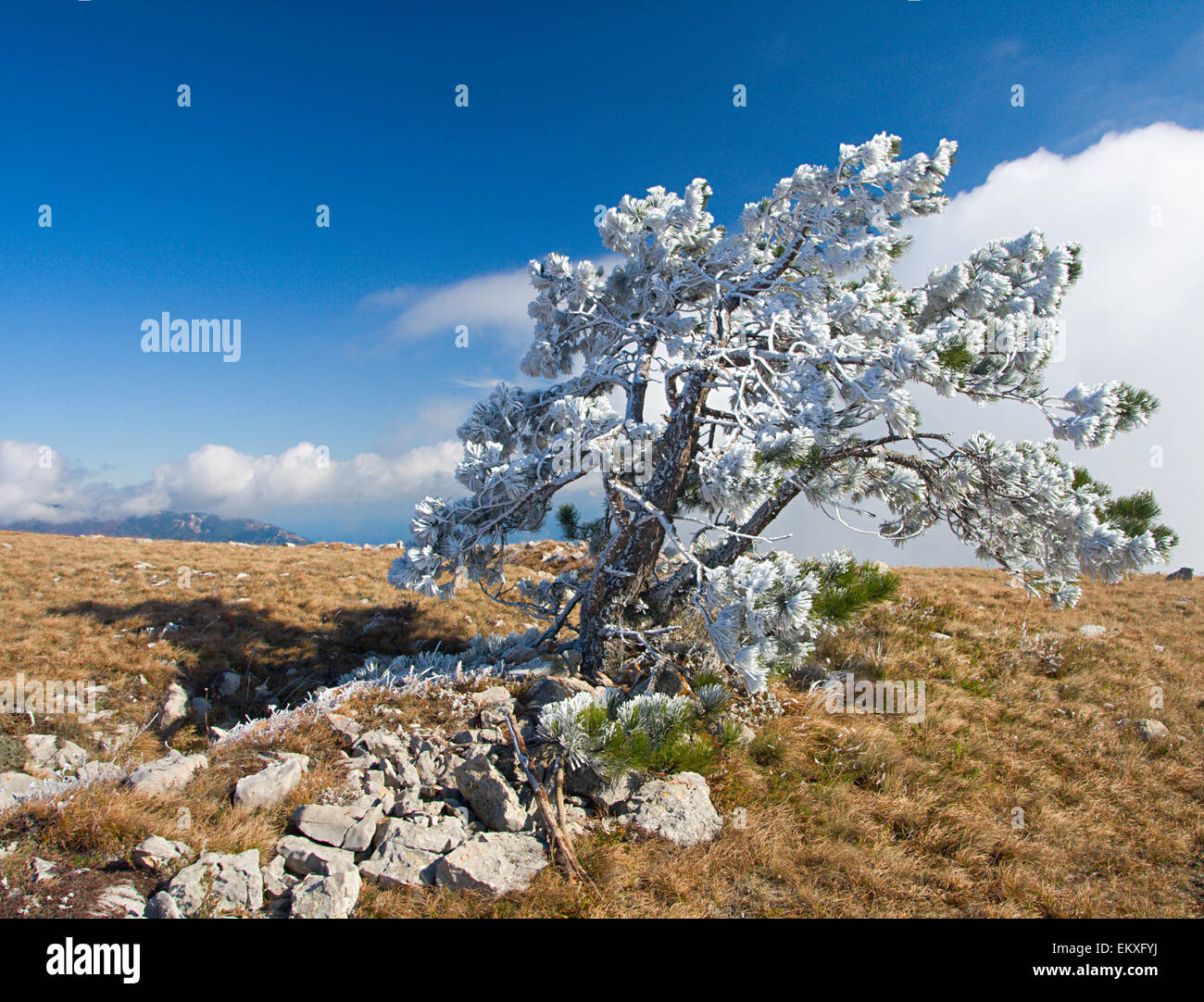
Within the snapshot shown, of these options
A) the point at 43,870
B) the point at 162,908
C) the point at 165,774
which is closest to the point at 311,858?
the point at 162,908

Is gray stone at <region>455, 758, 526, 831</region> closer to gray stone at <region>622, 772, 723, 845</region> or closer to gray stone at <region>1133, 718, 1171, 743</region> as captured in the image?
gray stone at <region>622, 772, 723, 845</region>

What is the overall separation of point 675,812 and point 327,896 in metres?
2.96

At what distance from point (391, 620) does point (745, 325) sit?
10.2 metres

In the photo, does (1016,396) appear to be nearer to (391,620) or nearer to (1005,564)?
(1005,564)

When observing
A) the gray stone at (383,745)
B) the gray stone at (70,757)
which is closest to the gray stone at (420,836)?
the gray stone at (383,745)

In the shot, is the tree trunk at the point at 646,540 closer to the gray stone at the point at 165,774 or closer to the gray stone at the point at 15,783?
the gray stone at the point at 165,774

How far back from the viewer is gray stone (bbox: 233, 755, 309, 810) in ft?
16.3

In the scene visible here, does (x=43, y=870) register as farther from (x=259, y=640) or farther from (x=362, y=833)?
(x=259, y=640)

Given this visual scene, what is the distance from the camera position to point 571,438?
683cm

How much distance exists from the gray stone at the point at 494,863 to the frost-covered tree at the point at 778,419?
2346 mm

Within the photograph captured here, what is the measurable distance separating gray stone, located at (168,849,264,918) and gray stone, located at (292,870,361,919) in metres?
0.29
